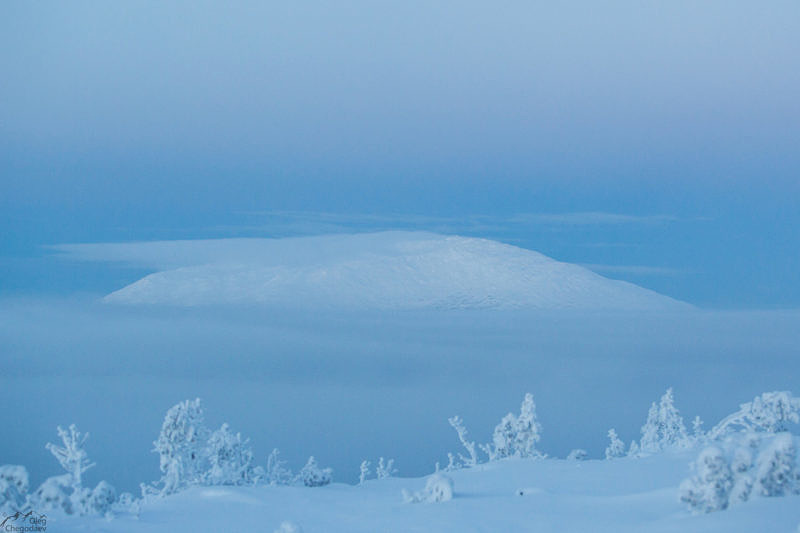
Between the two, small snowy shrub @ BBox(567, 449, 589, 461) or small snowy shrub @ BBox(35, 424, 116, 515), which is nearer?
small snowy shrub @ BBox(35, 424, 116, 515)

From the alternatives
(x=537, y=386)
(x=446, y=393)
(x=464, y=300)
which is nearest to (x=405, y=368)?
(x=464, y=300)

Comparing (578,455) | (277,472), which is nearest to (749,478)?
(578,455)

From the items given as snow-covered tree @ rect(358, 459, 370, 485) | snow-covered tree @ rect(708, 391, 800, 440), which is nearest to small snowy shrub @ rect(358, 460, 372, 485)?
snow-covered tree @ rect(358, 459, 370, 485)

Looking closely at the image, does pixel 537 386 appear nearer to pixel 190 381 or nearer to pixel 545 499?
pixel 190 381

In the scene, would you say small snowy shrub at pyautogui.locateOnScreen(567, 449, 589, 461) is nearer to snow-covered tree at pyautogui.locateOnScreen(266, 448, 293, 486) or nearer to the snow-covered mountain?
snow-covered tree at pyautogui.locateOnScreen(266, 448, 293, 486)

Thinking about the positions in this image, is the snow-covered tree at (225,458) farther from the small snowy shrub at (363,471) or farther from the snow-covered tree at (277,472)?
the small snowy shrub at (363,471)

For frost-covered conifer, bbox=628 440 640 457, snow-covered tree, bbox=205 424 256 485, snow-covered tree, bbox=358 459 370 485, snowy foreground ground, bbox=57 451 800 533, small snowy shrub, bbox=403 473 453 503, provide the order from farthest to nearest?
1. frost-covered conifer, bbox=628 440 640 457
2. snow-covered tree, bbox=358 459 370 485
3. snow-covered tree, bbox=205 424 256 485
4. small snowy shrub, bbox=403 473 453 503
5. snowy foreground ground, bbox=57 451 800 533
